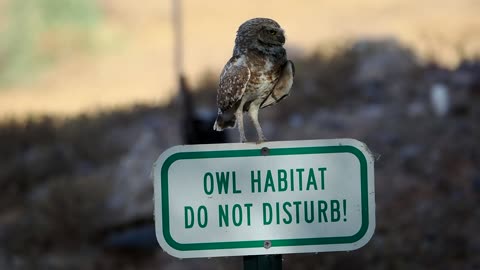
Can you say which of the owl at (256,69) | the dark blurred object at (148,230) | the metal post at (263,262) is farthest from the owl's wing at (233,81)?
the dark blurred object at (148,230)

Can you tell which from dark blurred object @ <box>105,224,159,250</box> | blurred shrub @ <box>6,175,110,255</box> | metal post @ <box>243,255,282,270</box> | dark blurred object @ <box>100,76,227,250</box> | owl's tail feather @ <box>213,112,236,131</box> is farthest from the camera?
blurred shrub @ <box>6,175,110,255</box>

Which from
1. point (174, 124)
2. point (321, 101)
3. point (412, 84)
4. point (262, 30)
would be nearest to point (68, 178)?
point (174, 124)

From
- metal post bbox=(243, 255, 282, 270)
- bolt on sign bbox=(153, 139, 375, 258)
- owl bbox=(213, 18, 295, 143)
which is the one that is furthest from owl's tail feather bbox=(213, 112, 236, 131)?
metal post bbox=(243, 255, 282, 270)

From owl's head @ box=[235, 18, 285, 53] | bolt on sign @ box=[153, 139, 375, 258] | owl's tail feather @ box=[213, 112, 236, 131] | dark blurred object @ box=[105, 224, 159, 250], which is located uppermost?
owl's head @ box=[235, 18, 285, 53]

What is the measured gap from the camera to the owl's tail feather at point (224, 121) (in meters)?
3.33

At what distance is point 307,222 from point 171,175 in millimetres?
421

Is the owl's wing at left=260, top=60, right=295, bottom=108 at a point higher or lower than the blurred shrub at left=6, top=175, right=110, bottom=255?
higher

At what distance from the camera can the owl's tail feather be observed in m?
3.33

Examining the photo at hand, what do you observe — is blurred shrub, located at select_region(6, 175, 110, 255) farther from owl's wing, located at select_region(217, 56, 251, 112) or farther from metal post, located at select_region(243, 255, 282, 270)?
metal post, located at select_region(243, 255, 282, 270)

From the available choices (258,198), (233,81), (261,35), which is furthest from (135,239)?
(258,198)

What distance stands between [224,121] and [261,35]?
382 millimetres

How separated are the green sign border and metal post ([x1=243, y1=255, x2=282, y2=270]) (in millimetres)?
35

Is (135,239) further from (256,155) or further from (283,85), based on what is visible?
(256,155)

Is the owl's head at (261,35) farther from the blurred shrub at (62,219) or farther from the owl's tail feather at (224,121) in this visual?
the blurred shrub at (62,219)
